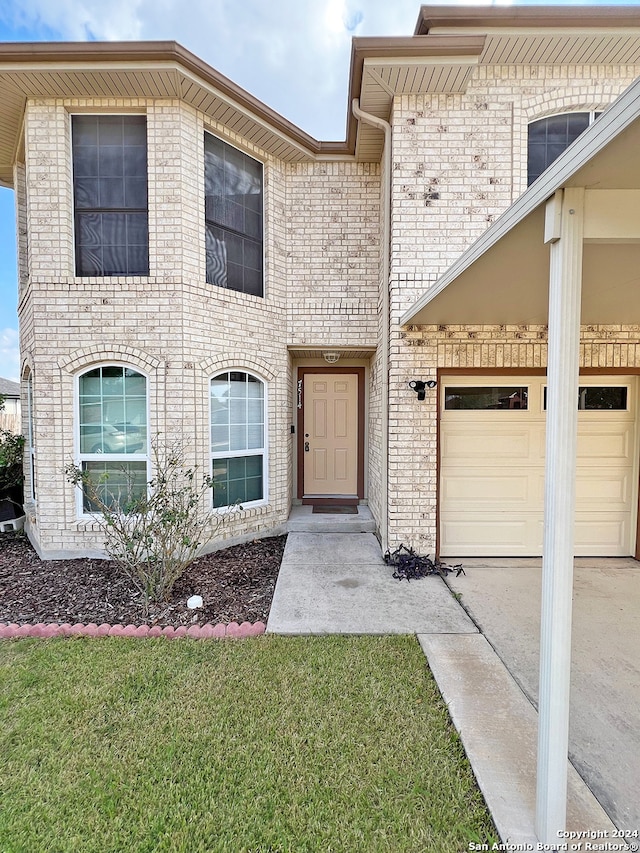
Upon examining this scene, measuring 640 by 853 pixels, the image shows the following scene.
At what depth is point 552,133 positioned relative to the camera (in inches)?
197

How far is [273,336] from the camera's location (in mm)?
5941

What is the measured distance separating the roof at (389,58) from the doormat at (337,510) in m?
5.42

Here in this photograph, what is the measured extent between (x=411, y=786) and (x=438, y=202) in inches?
211

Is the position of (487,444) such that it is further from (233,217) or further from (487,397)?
(233,217)

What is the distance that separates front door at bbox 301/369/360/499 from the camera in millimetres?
7066

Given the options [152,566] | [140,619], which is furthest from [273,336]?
[140,619]

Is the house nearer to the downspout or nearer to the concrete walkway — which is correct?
the downspout

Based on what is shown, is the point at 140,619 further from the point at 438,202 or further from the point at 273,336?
the point at 438,202

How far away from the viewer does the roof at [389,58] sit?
4320 millimetres

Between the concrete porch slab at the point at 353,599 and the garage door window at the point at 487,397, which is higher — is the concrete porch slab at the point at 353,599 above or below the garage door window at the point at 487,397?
below

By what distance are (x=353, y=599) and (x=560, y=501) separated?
8.57 ft

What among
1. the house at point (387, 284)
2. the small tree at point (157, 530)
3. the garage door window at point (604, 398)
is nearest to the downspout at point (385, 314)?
the house at point (387, 284)

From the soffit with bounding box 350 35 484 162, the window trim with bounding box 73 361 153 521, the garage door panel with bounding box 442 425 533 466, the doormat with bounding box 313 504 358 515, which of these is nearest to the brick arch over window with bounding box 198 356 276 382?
the window trim with bounding box 73 361 153 521

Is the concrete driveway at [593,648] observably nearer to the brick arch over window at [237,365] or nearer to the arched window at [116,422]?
the brick arch over window at [237,365]
